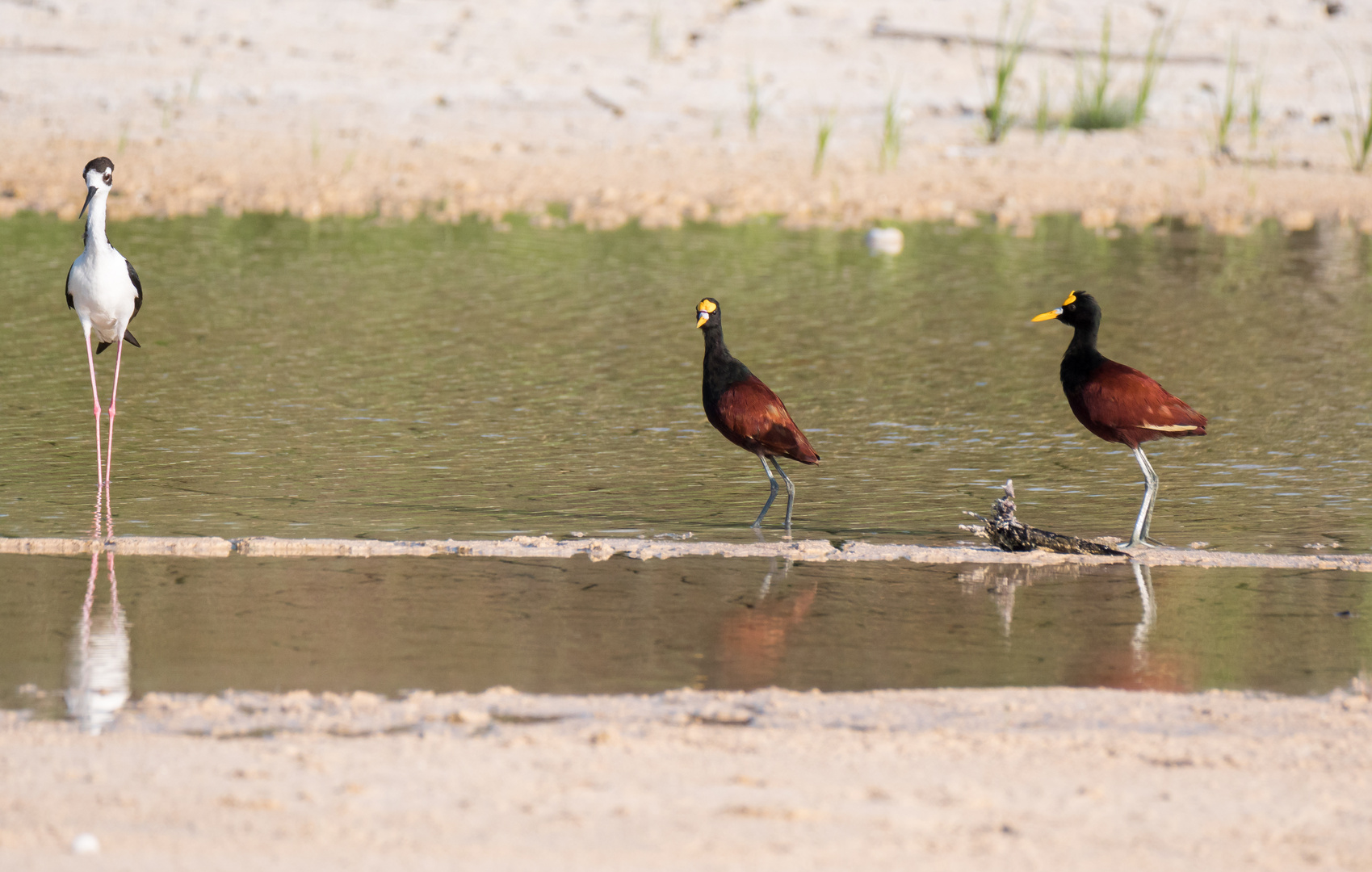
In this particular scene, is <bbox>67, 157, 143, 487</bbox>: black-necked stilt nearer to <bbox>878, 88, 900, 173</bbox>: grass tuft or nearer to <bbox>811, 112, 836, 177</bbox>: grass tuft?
<bbox>811, 112, 836, 177</bbox>: grass tuft

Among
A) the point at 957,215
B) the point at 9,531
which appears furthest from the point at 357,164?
the point at 9,531

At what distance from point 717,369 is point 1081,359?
1.83 meters

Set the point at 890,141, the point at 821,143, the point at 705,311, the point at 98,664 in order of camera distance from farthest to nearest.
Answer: the point at 890,141 < the point at 821,143 < the point at 705,311 < the point at 98,664

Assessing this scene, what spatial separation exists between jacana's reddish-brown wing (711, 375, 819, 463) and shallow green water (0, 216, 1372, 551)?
17.7 inches

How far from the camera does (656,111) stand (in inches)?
1022

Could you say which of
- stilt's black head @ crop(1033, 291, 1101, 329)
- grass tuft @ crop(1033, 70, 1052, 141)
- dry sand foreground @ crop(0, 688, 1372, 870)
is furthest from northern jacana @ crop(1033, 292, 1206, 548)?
grass tuft @ crop(1033, 70, 1052, 141)

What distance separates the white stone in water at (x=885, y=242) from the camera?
1958cm

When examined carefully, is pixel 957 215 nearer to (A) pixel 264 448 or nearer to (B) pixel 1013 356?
(B) pixel 1013 356

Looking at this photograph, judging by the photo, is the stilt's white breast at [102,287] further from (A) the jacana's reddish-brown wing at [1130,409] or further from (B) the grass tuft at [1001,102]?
(B) the grass tuft at [1001,102]

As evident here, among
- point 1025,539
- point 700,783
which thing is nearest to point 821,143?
point 1025,539

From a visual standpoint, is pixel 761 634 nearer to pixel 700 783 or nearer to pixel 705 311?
pixel 700 783

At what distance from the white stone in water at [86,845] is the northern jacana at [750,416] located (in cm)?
466

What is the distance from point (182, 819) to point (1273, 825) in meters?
2.83

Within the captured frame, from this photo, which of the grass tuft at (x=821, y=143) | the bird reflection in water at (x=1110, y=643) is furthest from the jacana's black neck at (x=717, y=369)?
the grass tuft at (x=821, y=143)
